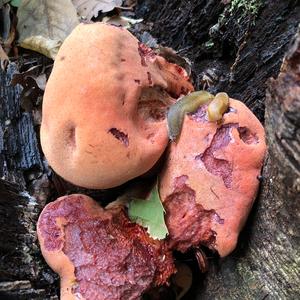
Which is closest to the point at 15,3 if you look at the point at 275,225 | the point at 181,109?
the point at 181,109

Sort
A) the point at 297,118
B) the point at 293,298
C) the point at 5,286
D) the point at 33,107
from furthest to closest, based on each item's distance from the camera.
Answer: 1. the point at 33,107
2. the point at 5,286
3. the point at 293,298
4. the point at 297,118

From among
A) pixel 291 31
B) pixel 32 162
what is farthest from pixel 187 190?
pixel 291 31

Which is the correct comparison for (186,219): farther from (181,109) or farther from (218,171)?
(181,109)

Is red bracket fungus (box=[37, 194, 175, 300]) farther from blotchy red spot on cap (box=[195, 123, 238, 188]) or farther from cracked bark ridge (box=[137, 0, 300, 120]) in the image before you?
cracked bark ridge (box=[137, 0, 300, 120])

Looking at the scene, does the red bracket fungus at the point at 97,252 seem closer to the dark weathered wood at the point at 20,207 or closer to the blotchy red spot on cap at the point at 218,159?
the dark weathered wood at the point at 20,207

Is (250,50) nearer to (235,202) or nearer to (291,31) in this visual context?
(291,31)

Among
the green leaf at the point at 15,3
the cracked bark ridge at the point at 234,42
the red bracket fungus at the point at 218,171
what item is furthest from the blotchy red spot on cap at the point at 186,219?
the green leaf at the point at 15,3
